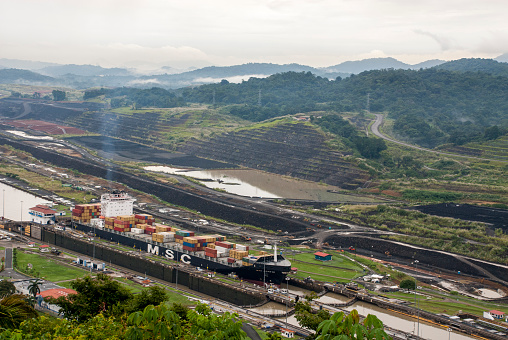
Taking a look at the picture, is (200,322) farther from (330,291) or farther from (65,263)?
(65,263)

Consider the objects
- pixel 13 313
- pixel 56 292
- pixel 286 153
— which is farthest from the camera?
pixel 286 153

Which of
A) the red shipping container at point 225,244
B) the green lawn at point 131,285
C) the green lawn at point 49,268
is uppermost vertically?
the red shipping container at point 225,244

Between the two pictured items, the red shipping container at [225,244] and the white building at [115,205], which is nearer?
the red shipping container at [225,244]

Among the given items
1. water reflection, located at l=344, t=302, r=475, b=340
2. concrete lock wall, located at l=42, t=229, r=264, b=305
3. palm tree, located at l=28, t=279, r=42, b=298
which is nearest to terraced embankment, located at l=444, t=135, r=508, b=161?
water reflection, located at l=344, t=302, r=475, b=340

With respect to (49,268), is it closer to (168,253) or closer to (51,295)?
(168,253)

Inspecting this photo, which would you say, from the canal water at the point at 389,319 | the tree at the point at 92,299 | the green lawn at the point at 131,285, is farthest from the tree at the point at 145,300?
the green lawn at the point at 131,285

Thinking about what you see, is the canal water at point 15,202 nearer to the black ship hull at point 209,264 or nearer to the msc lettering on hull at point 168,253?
the black ship hull at point 209,264

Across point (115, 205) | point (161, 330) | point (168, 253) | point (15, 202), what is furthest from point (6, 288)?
point (15, 202)
